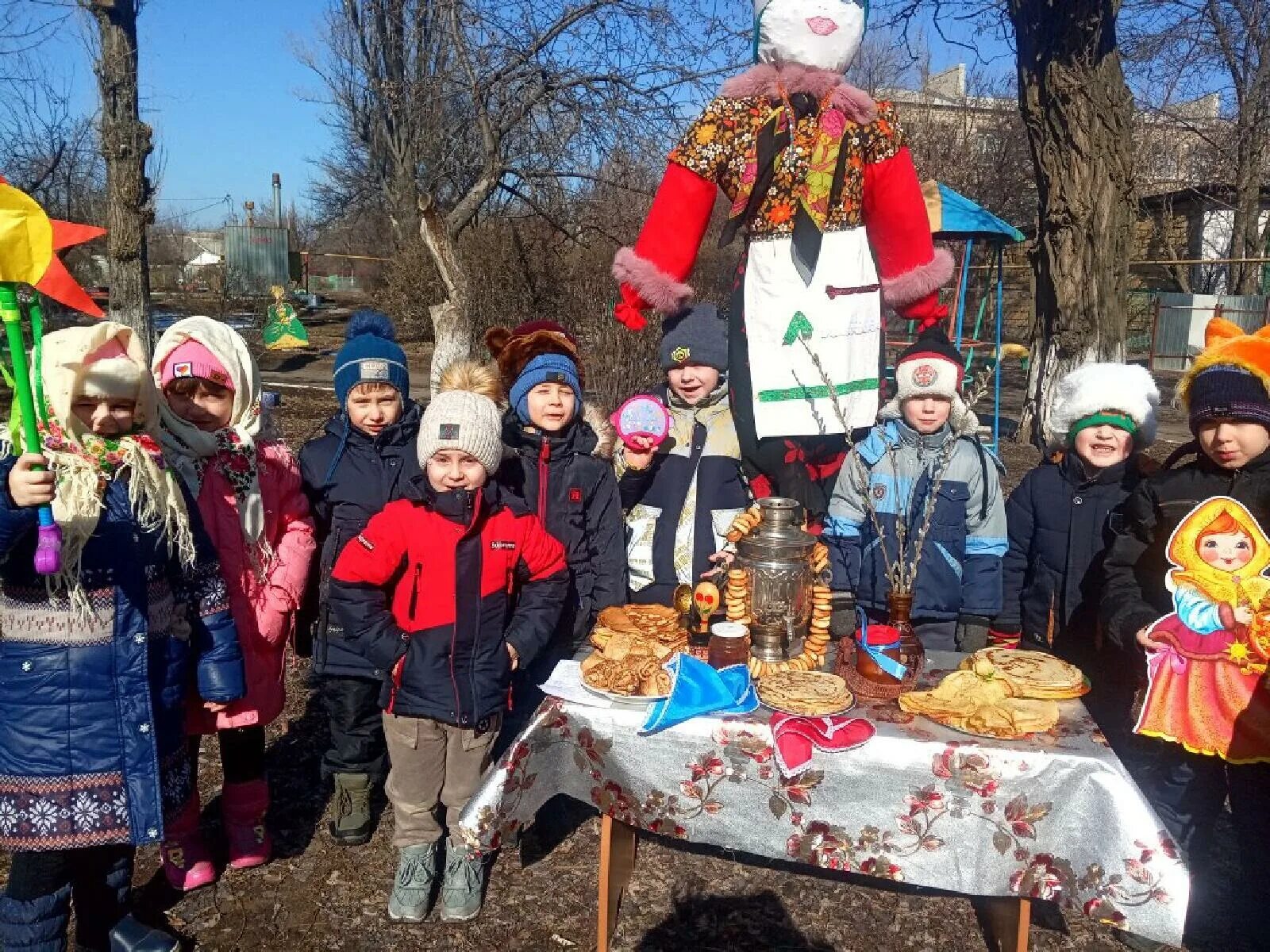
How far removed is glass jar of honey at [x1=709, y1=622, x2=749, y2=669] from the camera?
103 inches

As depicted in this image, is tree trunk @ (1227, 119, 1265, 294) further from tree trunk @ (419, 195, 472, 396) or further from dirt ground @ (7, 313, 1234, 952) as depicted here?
dirt ground @ (7, 313, 1234, 952)

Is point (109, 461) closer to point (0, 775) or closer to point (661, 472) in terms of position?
point (0, 775)

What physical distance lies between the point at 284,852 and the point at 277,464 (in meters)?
1.29

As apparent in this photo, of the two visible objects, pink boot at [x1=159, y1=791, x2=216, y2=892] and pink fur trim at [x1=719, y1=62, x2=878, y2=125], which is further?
pink fur trim at [x1=719, y1=62, x2=878, y2=125]

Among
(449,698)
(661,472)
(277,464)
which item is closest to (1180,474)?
(661,472)

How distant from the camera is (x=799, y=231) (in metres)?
3.28

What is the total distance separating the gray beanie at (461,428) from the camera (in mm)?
2713

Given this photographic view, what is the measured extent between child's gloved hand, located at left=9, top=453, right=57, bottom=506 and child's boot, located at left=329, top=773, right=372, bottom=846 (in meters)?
1.61

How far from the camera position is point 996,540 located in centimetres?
322

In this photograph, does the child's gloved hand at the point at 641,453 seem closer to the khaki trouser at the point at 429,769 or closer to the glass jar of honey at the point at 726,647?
the glass jar of honey at the point at 726,647

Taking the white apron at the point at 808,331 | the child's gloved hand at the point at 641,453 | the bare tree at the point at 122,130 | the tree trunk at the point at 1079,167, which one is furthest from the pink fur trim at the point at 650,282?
the bare tree at the point at 122,130

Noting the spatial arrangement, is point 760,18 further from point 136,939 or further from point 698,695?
point 136,939

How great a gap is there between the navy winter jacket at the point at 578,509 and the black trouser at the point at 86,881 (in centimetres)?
143

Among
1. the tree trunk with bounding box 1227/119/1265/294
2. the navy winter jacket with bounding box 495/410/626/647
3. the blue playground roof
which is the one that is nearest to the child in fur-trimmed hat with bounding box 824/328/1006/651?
the navy winter jacket with bounding box 495/410/626/647
